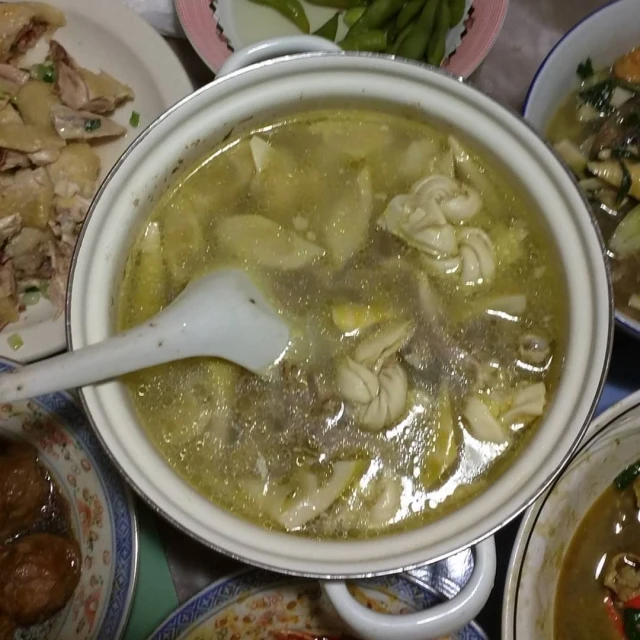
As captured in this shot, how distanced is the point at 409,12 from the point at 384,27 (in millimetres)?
68

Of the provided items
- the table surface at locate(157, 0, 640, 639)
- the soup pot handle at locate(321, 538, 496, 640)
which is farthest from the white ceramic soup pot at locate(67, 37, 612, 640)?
the table surface at locate(157, 0, 640, 639)

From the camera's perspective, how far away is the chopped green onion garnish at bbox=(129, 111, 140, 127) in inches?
60.9

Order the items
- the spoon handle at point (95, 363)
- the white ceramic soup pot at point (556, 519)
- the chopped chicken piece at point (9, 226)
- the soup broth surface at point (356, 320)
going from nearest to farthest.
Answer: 1. the spoon handle at point (95, 363)
2. the soup broth surface at point (356, 320)
3. the white ceramic soup pot at point (556, 519)
4. the chopped chicken piece at point (9, 226)

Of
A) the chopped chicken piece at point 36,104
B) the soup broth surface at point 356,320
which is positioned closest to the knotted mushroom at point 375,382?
the soup broth surface at point 356,320

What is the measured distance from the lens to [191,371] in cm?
102

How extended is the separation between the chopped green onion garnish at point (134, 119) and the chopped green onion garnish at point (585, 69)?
3.13 feet

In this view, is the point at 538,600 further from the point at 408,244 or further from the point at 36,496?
the point at 36,496

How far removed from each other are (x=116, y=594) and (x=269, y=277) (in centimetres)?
71

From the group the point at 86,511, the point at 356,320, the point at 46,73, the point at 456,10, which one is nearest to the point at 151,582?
the point at 86,511

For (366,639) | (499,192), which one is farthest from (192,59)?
(366,639)

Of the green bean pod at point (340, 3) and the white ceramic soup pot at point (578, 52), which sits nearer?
Result: the white ceramic soup pot at point (578, 52)

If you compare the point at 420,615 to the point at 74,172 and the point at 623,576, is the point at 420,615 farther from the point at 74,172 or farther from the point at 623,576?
the point at 74,172

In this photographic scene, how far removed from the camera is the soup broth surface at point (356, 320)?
987mm

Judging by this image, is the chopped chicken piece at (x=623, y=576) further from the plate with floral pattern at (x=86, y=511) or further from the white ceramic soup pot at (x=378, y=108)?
the plate with floral pattern at (x=86, y=511)
